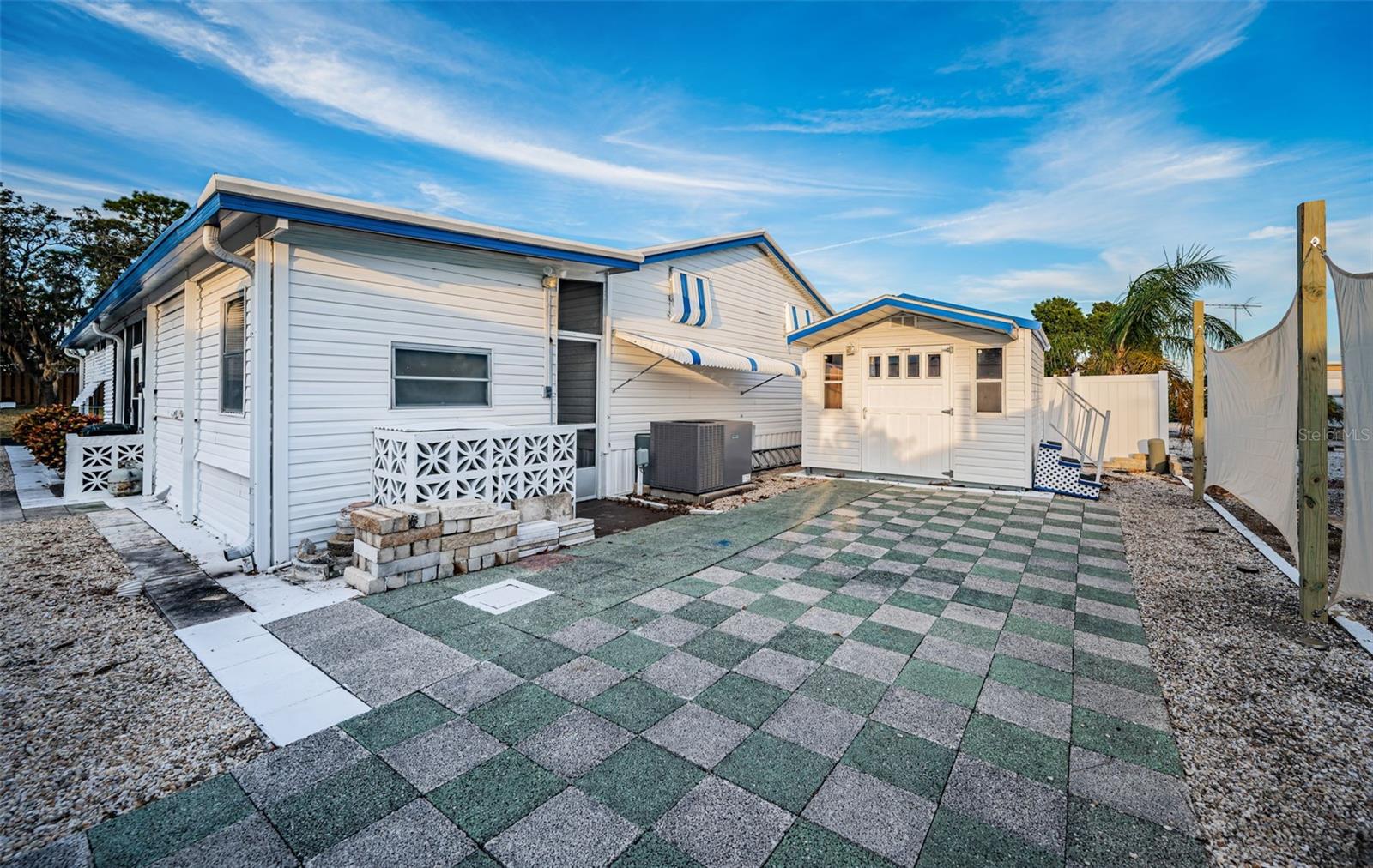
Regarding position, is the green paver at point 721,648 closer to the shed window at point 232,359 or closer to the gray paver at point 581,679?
the gray paver at point 581,679

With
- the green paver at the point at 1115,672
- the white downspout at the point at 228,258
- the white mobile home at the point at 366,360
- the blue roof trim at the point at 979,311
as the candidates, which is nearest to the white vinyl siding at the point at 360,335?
the white mobile home at the point at 366,360

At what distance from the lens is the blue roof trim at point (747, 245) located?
30.2 ft

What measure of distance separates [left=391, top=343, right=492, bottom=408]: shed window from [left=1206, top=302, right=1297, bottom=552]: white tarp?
7.29 m

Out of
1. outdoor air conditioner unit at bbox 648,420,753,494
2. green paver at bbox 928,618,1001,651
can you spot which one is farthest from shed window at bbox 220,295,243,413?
green paver at bbox 928,618,1001,651

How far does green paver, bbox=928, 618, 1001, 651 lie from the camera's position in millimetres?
3369

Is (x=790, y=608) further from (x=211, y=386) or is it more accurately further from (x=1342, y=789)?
(x=211, y=386)

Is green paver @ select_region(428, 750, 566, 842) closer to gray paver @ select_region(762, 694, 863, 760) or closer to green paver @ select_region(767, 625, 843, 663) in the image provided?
gray paver @ select_region(762, 694, 863, 760)

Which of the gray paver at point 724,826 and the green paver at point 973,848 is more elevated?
the gray paver at point 724,826

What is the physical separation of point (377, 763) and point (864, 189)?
13938 mm

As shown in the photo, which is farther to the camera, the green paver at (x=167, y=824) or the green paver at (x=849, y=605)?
the green paver at (x=849, y=605)

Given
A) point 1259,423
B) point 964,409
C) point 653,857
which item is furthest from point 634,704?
point 964,409

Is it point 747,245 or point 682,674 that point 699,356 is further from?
point 682,674

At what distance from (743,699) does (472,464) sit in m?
3.59

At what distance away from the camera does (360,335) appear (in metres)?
5.31
